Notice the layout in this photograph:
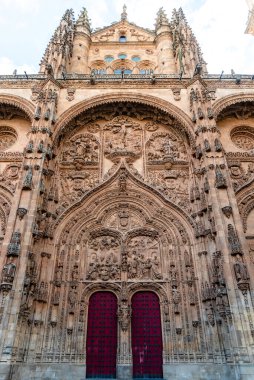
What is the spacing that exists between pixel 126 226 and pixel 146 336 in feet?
13.7

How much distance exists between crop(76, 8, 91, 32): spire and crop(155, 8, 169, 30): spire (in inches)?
199

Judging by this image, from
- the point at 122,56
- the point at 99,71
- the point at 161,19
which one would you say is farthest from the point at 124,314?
the point at 161,19

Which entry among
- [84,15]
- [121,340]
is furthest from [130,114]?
[84,15]

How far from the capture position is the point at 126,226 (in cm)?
1274

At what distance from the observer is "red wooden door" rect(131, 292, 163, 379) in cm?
1011

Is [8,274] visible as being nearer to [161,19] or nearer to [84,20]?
[84,20]

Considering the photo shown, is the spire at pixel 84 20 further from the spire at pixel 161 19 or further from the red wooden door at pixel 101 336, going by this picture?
the red wooden door at pixel 101 336

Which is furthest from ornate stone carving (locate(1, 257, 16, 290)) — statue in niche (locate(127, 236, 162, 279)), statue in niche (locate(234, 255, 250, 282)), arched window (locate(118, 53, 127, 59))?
arched window (locate(118, 53, 127, 59))

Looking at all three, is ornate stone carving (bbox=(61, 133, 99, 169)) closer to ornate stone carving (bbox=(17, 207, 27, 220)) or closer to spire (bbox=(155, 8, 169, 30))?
ornate stone carving (bbox=(17, 207, 27, 220))

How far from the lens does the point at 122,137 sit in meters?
14.8

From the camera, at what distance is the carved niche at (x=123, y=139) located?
14.0m

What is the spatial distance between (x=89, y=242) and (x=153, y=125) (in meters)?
6.73

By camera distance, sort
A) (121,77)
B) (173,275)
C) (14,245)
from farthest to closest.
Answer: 1. (121,77)
2. (173,275)
3. (14,245)

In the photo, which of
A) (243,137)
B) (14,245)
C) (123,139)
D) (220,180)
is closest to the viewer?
(14,245)
